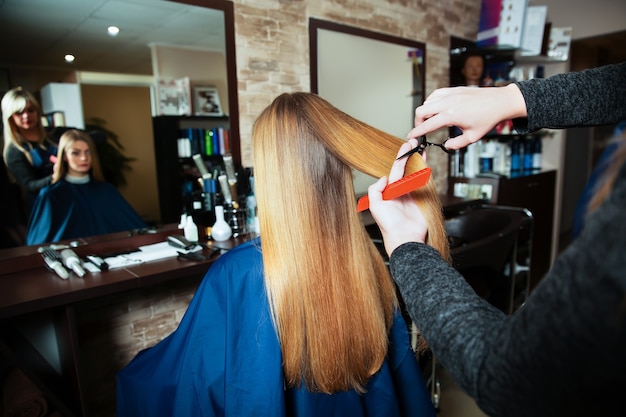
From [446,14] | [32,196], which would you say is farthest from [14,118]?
[446,14]

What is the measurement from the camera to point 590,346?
1.07 feet

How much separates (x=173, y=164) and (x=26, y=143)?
0.57m

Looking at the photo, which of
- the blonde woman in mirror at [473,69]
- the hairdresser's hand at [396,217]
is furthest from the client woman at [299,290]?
the blonde woman in mirror at [473,69]

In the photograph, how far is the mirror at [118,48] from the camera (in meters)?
1.47

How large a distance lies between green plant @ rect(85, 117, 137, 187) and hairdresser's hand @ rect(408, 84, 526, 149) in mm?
1393

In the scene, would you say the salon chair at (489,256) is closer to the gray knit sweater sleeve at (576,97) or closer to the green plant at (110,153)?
the gray knit sweater sleeve at (576,97)

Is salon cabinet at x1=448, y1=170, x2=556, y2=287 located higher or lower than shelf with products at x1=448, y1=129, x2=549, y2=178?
lower

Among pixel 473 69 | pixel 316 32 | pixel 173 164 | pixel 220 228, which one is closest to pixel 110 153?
pixel 173 164

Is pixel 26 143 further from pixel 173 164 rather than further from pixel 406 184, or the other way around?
pixel 406 184

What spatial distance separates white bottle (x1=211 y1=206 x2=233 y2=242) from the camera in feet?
6.05

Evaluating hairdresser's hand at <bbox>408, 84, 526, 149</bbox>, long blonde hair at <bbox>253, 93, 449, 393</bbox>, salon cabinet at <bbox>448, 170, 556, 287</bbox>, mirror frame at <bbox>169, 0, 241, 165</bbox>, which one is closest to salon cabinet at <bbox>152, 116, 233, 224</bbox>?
mirror frame at <bbox>169, 0, 241, 165</bbox>

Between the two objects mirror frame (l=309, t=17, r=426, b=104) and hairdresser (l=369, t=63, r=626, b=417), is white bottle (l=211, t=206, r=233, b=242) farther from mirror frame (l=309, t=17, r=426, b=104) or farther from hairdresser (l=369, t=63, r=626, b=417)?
hairdresser (l=369, t=63, r=626, b=417)

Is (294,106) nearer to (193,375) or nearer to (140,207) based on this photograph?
(193,375)

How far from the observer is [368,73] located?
268 cm
